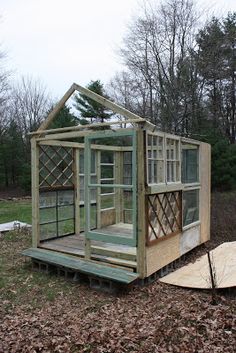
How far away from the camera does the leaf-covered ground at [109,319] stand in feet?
9.80

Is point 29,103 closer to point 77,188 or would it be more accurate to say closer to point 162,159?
point 77,188

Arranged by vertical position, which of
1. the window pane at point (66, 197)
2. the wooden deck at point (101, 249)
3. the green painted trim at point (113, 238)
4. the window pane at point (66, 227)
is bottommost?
the wooden deck at point (101, 249)

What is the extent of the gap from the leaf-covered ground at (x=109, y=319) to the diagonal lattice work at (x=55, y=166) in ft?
6.14

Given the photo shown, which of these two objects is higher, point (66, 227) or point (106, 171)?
point (106, 171)

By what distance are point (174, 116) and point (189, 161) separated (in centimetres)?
1009

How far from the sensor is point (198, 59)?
15828 mm

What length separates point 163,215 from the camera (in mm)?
5035

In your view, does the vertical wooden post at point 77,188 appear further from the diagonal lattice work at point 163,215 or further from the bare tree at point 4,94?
the bare tree at point 4,94

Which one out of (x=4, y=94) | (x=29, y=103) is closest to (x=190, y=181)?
(x=4, y=94)

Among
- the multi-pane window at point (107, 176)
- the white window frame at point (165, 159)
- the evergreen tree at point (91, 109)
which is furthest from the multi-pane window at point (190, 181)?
the evergreen tree at point (91, 109)

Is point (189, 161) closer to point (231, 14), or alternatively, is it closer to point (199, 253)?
point (199, 253)

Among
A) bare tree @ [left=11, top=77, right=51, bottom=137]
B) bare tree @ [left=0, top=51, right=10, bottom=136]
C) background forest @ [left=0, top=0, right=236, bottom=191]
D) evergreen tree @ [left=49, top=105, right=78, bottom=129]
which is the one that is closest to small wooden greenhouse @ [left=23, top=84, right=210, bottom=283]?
background forest @ [left=0, top=0, right=236, bottom=191]

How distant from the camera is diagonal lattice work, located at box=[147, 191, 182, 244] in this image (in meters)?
4.61

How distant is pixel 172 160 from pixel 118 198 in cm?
283
